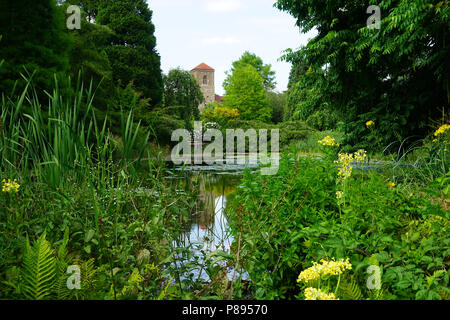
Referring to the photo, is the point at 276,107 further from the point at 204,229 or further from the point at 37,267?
the point at 37,267

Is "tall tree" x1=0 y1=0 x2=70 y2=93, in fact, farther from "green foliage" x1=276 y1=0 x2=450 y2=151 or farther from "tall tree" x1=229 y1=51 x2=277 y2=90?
"tall tree" x1=229 y1=51 x2=277 y2=90

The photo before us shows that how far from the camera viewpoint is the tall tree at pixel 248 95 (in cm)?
2795

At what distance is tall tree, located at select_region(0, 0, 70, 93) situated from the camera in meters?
6.09

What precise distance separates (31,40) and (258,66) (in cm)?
3148

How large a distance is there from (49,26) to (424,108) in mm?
7292

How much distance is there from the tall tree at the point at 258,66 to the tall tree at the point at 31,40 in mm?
26164

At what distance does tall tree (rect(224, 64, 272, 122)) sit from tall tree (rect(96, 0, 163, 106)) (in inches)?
476

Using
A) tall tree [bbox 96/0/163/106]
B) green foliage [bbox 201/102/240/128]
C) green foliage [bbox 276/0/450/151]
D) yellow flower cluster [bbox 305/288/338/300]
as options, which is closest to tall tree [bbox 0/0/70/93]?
green foliage [bbox 276/0/450/151]

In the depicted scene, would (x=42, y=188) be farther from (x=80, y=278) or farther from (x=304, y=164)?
(x=304, y=164)

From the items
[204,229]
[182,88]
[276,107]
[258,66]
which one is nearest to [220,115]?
[182,88]

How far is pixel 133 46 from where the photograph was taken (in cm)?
1625

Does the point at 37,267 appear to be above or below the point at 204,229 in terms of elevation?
above

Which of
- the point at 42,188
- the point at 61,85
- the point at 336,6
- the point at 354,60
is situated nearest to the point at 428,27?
the point at 354,60

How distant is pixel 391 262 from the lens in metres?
1.30
